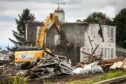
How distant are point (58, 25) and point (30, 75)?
81.8ft

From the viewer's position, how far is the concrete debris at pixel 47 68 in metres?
37.2

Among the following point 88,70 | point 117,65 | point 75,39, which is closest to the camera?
point 88,70

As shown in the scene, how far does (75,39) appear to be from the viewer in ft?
214

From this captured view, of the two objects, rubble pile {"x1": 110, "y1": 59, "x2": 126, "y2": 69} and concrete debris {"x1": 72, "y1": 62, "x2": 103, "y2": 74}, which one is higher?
rubble pile {"x1": 110, "y1": 59, "x2": 126, "y2": 69}

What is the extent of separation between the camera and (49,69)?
38.4 m

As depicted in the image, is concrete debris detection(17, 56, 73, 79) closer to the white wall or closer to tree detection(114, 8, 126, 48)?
the white wall

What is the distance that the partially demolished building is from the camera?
63.5 metres

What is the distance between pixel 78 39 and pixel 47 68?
27305 mm

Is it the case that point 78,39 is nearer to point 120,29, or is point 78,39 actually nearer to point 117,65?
point 117,65

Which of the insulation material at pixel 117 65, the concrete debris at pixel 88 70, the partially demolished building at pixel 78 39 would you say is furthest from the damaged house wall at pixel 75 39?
the concrete debris at pixel 88 70

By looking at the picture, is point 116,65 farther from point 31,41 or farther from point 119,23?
point 119,23

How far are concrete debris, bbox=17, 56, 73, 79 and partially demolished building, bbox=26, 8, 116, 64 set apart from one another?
21751 mm

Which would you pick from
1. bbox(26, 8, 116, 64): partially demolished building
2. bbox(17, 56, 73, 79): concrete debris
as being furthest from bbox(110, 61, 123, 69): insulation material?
bbox(26, 8, 116, 64): partially demolished building

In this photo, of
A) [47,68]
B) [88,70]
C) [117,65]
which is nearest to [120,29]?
[117,65]
